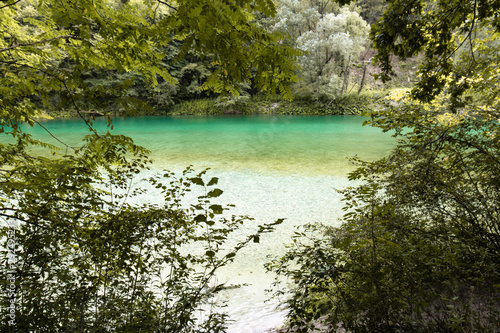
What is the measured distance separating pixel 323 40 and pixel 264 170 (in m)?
19.1

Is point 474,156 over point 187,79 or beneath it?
beneath

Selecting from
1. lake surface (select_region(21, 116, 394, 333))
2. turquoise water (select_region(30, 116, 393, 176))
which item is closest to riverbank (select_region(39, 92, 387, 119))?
turquoise water (select_region(30, 116, 393, 176))

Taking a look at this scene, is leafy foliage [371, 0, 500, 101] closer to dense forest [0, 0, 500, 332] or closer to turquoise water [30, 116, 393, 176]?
dense forest [0, 0, 500, 332]

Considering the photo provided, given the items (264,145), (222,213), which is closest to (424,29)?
(222,213)

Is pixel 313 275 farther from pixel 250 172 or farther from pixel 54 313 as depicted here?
pixel 250 172

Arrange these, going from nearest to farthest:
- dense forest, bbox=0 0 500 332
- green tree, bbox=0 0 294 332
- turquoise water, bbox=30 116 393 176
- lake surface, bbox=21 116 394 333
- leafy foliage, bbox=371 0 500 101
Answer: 1. green tree, bbox=0 0 294 332
2. dense forest, bbox=0 0 500 332
3. leafy foliage, bbox=371 0 500 101
4. lake surface, bbox=21 116 394 333
5. turquoise water, bbox=30 116 393 176

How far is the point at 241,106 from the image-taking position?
3017 centimetres

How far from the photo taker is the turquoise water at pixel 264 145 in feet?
36.5

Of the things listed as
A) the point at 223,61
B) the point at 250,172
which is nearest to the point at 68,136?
the point at 250,172

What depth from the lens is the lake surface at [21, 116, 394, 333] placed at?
14.0ft

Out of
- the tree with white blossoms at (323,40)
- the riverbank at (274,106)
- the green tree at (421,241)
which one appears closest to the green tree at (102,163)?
the green tree at (421,241)

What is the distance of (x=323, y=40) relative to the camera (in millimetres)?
24703

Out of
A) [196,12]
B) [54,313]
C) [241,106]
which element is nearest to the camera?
[196,12]

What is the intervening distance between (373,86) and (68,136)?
28826 millimetres
